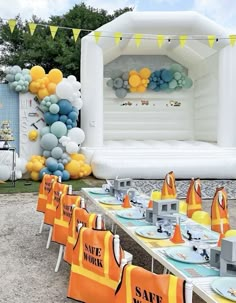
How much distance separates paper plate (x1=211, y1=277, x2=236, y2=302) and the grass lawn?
5.19 metres

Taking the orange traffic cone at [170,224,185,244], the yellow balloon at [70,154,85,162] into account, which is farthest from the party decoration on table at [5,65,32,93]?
the orange traffic cone at [170,224,185,244]

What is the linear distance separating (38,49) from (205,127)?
978cm

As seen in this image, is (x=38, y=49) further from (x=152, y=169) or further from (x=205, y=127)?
(x=152, y=169)

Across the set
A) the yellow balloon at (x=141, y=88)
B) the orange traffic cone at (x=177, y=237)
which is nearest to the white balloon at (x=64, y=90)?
the yellow balloon at (x=141, y=88)

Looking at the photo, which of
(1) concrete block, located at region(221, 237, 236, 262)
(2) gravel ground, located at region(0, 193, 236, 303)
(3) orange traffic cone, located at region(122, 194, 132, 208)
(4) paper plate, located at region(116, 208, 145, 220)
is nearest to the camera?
(1) concrete block, located at region(221, 237, 236, 262)

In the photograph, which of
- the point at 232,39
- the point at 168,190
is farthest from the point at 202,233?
the point at 232,39

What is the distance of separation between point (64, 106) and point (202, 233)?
5.39 meters

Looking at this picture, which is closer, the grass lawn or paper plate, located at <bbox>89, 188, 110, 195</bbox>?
paper plate, located at <bbox>89, 188, 110, 195</bbox>

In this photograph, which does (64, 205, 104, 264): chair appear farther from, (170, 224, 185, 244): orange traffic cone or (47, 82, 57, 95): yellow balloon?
(47, 82, 57, 95): yellow balloon

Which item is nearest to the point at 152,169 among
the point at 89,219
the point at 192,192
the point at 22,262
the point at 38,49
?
the point at 192,192

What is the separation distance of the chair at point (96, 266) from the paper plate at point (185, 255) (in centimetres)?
29

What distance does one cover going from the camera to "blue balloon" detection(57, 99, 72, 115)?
7566 mm

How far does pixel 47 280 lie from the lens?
305 cm

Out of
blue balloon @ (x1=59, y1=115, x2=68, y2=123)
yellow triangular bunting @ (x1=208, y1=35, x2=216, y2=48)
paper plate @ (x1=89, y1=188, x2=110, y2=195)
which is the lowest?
paper plate @ (x1=89, y1=188, x2=110, y2=195)
